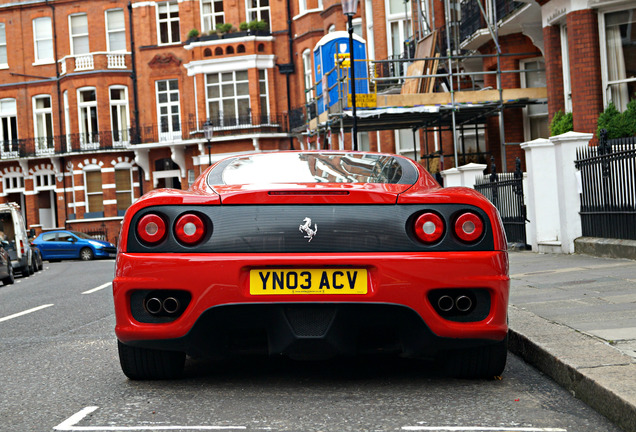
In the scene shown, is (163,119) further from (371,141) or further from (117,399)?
(117,399)

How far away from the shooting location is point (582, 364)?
4996mm

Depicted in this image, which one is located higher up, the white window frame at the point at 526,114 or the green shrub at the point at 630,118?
the white window frame at the point at 526,114

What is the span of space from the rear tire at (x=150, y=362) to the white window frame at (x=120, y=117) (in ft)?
143

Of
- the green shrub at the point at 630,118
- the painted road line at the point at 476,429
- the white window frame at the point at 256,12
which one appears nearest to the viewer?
the painted road line at the point at 476,429

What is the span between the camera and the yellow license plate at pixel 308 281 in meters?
4.83

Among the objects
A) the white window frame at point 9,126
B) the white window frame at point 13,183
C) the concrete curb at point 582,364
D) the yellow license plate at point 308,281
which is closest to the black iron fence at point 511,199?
the concrete curb at point 582,364

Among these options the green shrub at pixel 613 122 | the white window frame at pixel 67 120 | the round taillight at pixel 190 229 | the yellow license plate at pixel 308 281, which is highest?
the white window frame at pixel 67 120

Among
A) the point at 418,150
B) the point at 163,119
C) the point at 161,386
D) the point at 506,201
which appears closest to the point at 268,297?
the point at 161,386

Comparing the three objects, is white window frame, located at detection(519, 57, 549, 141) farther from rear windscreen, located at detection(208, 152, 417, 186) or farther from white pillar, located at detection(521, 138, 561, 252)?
rear windscreen, located at detection(208, 152, 417, 186)

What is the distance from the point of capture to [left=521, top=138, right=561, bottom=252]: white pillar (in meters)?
15.1

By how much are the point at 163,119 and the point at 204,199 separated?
43644 mm

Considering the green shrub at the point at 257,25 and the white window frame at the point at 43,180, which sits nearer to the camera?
the green shrub at the point at 257,25

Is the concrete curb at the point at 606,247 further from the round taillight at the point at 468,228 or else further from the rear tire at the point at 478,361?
the round taillight at the point at 468,228

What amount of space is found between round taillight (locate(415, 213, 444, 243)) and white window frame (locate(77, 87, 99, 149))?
44.9 m
